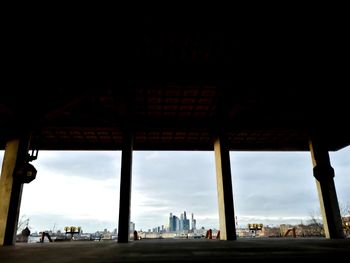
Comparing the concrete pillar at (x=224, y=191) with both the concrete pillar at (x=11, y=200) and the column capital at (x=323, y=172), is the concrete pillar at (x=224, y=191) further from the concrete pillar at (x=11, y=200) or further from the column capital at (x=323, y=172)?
the concrete pillar at (x=11, y=200)

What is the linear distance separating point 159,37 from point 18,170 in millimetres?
8766

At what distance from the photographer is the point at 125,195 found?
12.7m

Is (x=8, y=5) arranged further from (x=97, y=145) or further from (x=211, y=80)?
(x=97, y=145)

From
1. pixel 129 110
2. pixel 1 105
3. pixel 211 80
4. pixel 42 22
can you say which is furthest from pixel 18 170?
pixel 211 80

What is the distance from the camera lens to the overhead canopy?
25.0 feet

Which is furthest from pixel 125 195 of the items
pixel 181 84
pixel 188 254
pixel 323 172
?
pixel 323 172

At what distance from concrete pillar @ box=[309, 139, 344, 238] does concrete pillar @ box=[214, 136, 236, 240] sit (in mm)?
5329

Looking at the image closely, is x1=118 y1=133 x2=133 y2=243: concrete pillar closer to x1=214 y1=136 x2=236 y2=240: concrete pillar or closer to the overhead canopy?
the overhead canopy

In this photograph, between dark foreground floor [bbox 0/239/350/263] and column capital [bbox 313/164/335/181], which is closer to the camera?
dark foreground floor [bbox 0/239/350/263]

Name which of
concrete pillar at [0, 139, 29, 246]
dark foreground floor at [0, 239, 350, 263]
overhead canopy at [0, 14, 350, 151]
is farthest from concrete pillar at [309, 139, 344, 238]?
concrete pillar at [0, 139, 29, 246]

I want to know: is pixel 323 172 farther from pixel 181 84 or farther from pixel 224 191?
pixel 181 84

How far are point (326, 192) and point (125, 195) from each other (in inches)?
495

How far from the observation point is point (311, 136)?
52.2ft

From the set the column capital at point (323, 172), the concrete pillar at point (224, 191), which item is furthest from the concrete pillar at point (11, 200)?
the column capital at point (323, 172)
